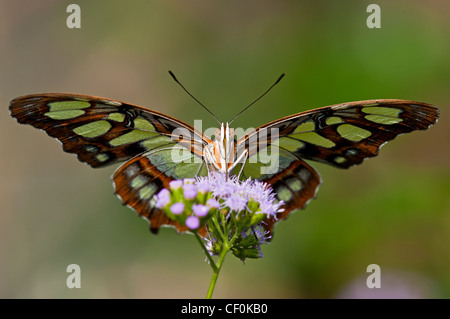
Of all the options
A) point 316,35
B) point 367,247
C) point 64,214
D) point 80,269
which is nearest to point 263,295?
point 367,247

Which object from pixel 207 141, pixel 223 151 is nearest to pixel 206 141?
pixel 207 141

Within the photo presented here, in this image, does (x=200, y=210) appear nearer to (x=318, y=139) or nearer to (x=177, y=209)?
(x=177, y=209)

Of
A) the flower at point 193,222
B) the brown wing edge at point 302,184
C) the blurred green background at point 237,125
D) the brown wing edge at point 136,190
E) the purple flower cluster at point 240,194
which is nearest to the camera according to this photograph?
the flower at point 193,222

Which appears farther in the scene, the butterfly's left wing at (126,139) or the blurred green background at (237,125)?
the blurred green background at (237,125)

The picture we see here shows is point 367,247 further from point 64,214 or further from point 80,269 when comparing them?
point 64,214

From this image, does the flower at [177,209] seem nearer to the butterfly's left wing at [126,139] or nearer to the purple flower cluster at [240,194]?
the purple flower cluster at [240,194]

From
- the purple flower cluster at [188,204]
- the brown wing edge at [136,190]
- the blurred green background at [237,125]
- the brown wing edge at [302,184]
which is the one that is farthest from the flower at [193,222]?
the blurred green background at [237,125]

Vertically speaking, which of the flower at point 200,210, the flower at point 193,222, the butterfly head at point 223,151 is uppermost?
the butterfly head at point 223,151
